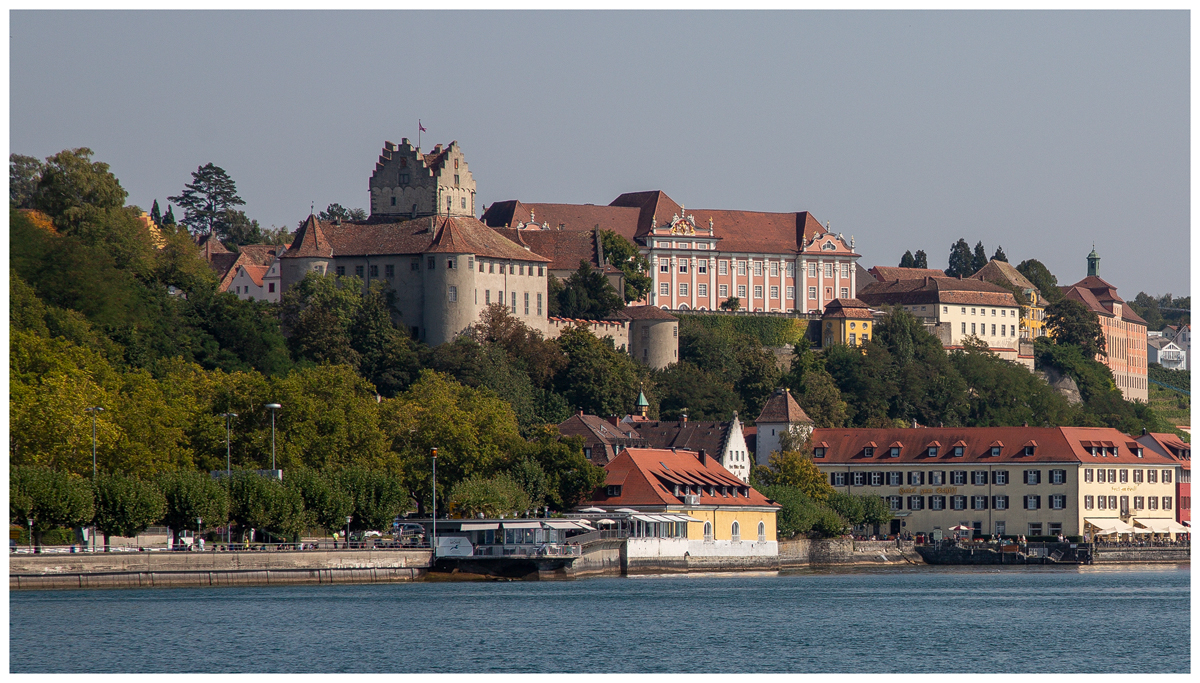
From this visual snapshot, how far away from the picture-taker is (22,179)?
128 meters

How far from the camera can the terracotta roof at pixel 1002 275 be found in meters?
173

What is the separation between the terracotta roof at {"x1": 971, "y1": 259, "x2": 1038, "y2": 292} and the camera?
17325 centimetres

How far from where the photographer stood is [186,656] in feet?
157

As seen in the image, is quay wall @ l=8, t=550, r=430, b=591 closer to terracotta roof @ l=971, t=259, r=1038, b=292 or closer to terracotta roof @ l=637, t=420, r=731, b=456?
terracotta roof @ l=637, t=420, r=731, b=456

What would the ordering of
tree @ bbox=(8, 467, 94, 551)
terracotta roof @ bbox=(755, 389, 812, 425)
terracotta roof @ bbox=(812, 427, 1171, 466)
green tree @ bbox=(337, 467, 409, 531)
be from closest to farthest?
tree @ bbox=(8, 467, 94, 551) < green tree @ bbox=(337, 467, 409, 531) < terracotta roof @ bbox=(812, 427, 1171, 466) < terracotta roof @ bbox=(755, 389, 812, 425)

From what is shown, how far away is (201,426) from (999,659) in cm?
3776

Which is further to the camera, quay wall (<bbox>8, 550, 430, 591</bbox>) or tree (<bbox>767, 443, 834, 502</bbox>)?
tree (<bbox>767, 443, 834, 502</bbox>)

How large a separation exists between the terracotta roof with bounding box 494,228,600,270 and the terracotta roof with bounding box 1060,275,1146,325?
56.4m

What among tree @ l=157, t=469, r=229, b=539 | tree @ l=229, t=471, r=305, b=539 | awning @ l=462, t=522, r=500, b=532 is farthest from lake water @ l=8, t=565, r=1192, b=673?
awning @ l=462, t=522, r=500, b=532

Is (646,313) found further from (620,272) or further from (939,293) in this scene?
(939,293)

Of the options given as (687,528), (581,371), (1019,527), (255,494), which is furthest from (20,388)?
(1019,527)

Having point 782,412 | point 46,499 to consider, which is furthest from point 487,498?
point 782,412

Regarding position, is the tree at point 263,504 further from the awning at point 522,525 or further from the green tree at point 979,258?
the green tree at point 979,258

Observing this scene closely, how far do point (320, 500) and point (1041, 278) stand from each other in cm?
12007
